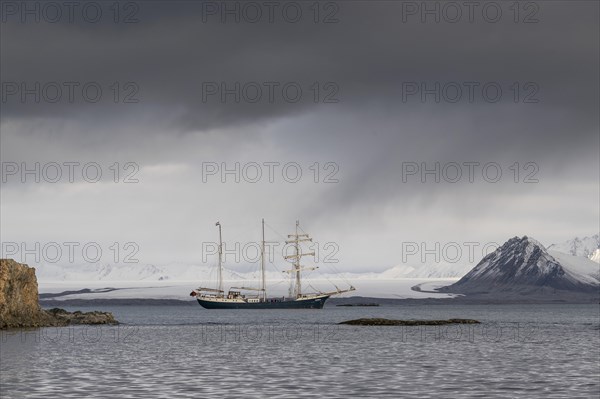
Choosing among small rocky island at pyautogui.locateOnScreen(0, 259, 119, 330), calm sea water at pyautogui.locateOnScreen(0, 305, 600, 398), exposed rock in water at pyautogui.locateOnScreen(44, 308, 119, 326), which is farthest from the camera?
exposed rock in water at pyautogui.locateOnScreen(44, 308, 119, 326)

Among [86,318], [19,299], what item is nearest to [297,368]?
[19,299]

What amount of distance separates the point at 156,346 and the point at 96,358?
59.3ft

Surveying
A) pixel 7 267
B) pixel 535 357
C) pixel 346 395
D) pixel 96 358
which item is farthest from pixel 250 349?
pixel 7 267

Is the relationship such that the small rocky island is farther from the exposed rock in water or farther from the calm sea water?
the calm sea water

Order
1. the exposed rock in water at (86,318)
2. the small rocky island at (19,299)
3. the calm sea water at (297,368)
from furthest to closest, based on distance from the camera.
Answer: the exposed rock in water at (86,318), the small rocky island at (19,299), the calm sea water at (297,368)

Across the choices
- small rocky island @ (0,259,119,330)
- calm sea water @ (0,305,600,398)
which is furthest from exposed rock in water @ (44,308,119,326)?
calm sea water @ (0,305,600,398)

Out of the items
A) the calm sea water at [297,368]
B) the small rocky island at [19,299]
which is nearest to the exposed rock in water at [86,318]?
the small rocky island at [19,299]

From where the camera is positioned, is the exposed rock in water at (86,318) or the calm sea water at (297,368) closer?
the calm sea water at (297,368)

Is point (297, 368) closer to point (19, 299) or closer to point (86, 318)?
point (19, 299)

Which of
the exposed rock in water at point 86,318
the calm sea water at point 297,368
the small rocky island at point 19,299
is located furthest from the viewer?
the exposed rock in water at point 86,318

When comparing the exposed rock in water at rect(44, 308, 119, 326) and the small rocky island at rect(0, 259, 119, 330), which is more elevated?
the small rocky island at rect(0, 259, 119, 330)

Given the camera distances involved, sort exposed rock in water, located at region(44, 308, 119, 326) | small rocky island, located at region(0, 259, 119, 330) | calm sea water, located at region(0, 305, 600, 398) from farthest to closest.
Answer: exposed rock in water, located at region(44, 308, 119, 326) → small rocky island, located at region(0, 259, 119, 330) → calm sea water, located at region(0, 305, 600, 398)

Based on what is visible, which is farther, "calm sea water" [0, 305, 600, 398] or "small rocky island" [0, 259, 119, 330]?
"small rocky island" [0, 259, 119, 330]

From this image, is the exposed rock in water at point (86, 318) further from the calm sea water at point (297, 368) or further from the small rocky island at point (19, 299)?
the calm sea water at point (297, 368)
